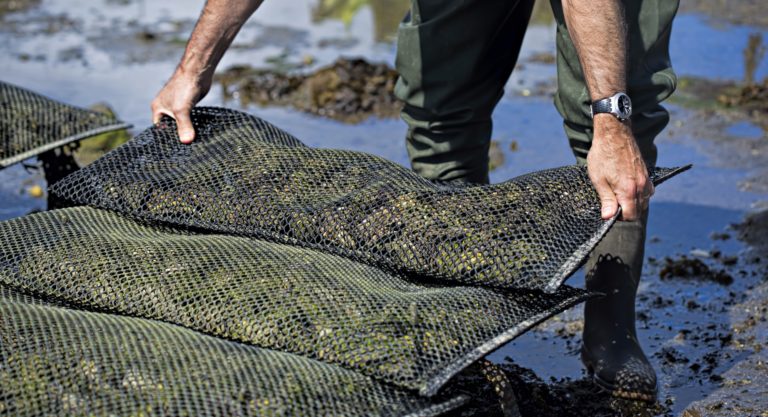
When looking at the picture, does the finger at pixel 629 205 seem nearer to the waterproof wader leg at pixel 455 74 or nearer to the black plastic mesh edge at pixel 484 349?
the black plastic mesh edge at pixel 484 349

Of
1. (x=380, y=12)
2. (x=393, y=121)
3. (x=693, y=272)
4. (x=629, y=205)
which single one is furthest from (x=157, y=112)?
(x=380, y=12)

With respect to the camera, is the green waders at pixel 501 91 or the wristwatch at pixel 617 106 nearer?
the wristwatch at pixel 617 106

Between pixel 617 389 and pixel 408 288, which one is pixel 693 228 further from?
pixel 408 288

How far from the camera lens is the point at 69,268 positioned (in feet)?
8.41

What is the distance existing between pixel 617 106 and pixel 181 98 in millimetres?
1356

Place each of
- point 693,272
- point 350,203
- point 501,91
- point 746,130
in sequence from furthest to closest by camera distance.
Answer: point 746,130 < point 693,272 < point 501,91 < point 350,203

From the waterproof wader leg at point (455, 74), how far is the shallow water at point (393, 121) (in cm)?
69

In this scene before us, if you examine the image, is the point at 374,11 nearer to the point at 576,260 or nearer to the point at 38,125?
the point at 38,125

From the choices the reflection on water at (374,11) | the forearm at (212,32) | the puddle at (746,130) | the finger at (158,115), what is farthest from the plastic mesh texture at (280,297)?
the reflection on water at (374,11)

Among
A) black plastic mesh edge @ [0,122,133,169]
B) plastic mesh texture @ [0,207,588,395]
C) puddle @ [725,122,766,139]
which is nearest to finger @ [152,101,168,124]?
black plastic mesh edge @ [0,122,133,169]

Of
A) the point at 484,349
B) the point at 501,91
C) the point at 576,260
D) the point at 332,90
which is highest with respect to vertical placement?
the point at 501,91

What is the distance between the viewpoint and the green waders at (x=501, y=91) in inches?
117

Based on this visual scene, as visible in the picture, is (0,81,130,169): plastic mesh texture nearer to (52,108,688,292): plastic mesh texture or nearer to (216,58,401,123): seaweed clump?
(52,108,688,292): plastic mesh texture

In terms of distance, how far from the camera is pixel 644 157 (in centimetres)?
306
